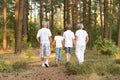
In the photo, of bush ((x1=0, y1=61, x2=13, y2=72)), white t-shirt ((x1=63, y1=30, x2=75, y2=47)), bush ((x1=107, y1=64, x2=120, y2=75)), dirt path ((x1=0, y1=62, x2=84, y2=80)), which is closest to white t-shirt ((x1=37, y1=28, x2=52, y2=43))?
white t-shirt ((x1=63, y1=30, x2=75, y2=47))

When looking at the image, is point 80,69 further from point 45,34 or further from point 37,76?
point 45,34

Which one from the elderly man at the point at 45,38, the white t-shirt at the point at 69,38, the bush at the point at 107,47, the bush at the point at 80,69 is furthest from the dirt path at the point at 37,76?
the bush at the point at 107,47

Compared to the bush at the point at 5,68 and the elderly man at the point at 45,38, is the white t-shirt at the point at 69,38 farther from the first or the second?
the bush at the point at 5,68

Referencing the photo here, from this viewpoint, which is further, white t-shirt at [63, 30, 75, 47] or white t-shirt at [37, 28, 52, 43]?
white t-shirt at [63, 30, 75, 47]

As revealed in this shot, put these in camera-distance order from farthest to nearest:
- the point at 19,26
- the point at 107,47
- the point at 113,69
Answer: the point at 107,47, the point at 19,26, the point at 113,69

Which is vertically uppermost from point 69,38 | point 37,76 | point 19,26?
point 19,26

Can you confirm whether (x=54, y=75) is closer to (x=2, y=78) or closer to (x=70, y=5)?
(x=2, y=78)

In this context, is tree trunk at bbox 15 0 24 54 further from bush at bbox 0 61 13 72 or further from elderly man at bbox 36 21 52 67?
bush at bbox 0 61 13 72

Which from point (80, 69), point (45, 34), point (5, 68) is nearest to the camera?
point (80, 69)

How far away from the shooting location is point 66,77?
11.4m

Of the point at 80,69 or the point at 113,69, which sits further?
the point at 113,69

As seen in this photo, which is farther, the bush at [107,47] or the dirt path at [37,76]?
the bush at [107,47]

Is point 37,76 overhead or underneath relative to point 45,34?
underneath

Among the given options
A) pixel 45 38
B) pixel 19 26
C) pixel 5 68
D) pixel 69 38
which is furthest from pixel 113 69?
pixel 19 26
